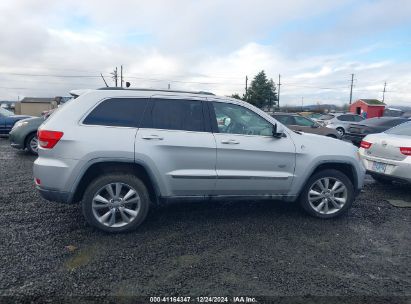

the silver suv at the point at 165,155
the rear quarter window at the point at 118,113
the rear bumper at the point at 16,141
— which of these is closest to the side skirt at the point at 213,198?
the silver suv at the point at 165,155

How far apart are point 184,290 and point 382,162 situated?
5.01 meters

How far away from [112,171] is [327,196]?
122 inches

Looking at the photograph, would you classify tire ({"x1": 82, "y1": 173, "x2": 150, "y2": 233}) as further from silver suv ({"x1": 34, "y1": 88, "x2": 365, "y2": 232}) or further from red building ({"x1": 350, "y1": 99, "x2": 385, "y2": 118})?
red building ({"x1": 350, "y1": 99, "x2": 385, "y2": 118})

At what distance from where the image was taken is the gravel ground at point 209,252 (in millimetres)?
3066

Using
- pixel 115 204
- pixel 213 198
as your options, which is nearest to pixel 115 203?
pixel 115 204

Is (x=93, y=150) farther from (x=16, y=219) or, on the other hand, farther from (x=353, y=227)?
(x=353, y=227)

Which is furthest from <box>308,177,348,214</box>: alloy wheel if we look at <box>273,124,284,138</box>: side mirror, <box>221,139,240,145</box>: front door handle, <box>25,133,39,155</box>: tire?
<box>25,133,39,155</box>: tire

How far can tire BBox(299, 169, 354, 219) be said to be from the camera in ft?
15.9

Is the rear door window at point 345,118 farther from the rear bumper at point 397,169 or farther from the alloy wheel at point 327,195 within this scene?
the alloy wheel at point 327,195

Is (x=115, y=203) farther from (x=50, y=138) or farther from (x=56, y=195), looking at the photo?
(x=50, y=138)

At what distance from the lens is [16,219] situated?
15.0ft

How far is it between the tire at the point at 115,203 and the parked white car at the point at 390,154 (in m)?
4.62

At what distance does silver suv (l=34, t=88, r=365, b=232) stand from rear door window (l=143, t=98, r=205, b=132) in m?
0.01

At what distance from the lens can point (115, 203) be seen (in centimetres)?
410
